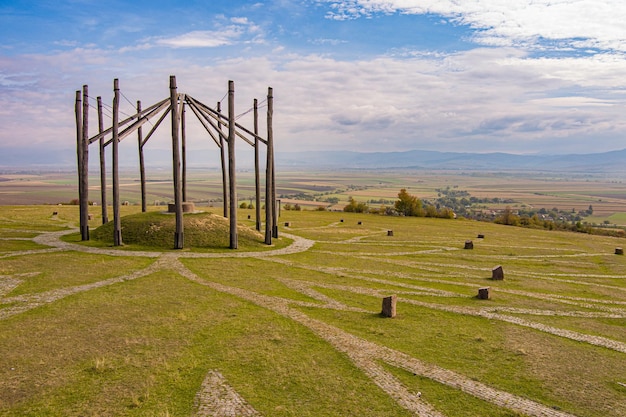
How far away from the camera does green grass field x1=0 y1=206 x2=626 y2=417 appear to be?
10.4 m

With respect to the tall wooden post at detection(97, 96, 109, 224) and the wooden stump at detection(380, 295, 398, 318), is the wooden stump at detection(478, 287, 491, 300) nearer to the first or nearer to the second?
the wooden stump at detection(380, 295, 398, 318)

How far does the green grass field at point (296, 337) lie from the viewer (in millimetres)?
10406

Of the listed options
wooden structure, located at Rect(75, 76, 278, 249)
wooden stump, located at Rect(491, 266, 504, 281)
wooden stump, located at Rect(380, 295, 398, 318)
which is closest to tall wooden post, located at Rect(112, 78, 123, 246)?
wooden structure, located at Rect(75, 76, 278, 249)

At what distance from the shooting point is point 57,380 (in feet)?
35.9

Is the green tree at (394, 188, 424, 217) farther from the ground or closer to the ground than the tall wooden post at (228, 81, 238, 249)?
closer to the ground

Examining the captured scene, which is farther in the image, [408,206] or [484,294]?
[408,206]

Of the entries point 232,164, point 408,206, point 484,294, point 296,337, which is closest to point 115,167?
point 232,164

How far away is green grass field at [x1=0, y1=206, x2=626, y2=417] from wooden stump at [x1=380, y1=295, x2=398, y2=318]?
301 mm

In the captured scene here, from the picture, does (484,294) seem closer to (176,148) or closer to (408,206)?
(176,148)

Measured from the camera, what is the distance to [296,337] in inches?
564

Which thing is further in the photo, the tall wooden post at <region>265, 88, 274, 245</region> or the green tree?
the green tree

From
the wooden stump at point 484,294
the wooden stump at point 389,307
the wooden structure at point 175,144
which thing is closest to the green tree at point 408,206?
the wooden structure at point 175,144

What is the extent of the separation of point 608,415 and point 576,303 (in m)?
10.8

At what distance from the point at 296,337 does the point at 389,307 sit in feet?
13.3
